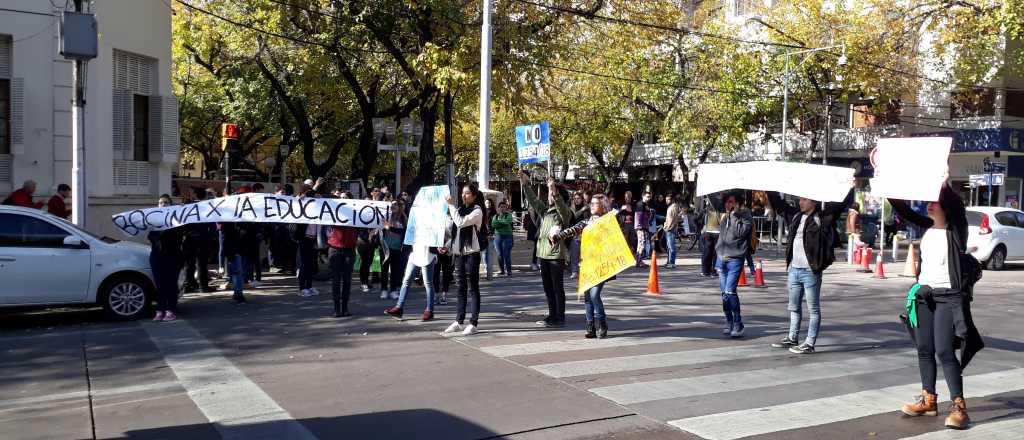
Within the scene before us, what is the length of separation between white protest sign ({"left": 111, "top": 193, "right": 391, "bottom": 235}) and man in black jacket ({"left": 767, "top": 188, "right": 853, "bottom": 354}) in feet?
18.8

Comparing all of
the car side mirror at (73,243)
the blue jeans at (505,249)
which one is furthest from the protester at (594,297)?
the blue jeans at (505,249)

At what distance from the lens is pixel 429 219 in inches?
432

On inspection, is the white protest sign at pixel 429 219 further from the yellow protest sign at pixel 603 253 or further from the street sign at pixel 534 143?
the street sign at pixel 534 143

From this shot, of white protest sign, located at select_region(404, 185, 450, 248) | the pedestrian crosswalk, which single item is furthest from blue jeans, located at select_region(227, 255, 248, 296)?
the pedestrian crosswalk

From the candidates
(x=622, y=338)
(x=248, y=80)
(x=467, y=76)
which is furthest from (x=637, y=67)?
(x=622, y=338)

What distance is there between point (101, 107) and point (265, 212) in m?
6.88

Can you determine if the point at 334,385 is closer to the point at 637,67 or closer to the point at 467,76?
the point at 467,76

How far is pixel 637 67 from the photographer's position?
34281 mm

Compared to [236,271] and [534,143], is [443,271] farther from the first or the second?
[534,143]

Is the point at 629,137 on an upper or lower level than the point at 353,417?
upper

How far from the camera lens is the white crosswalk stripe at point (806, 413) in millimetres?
6148

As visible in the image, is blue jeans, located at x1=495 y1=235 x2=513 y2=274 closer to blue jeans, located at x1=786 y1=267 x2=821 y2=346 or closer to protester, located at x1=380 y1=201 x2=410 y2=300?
protester, located at x1=380 y1=201 x2=410 y2=300

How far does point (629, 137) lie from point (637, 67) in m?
7.77

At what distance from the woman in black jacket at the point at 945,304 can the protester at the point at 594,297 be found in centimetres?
383
